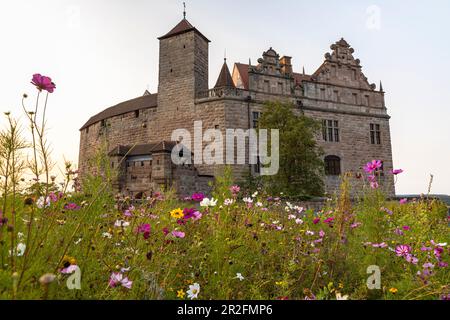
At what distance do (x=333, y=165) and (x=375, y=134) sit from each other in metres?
5.03

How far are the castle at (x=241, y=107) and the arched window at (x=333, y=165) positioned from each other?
0.25ft

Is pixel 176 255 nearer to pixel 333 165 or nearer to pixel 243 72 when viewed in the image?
pixel 333 165

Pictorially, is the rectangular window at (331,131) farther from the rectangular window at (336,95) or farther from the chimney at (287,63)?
the chimney at (287,63)

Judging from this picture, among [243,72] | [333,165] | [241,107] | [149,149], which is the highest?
[243,72]

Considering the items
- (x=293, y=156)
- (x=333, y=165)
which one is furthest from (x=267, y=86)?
(x=293, y=156)

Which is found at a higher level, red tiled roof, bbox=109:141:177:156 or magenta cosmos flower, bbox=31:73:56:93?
red tiled roof, bbox=109:141:177:156

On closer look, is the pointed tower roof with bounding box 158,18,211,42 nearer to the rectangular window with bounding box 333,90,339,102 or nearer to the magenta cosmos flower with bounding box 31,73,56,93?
the rectangular window with bounding box 333,90,339,102

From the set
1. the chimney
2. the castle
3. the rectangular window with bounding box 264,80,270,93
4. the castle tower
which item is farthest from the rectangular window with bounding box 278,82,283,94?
the castle tower

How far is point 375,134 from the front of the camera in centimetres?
2530

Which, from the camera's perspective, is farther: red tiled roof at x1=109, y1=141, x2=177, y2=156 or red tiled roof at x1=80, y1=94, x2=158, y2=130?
red tiled roof at x1=80, y1=94, x2=158, y2=130

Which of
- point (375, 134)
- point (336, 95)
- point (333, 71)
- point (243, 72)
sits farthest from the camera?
point (243, 72)

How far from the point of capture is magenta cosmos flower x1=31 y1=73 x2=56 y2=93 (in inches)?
80.9

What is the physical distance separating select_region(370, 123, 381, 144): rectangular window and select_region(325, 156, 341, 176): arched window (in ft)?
12.5
